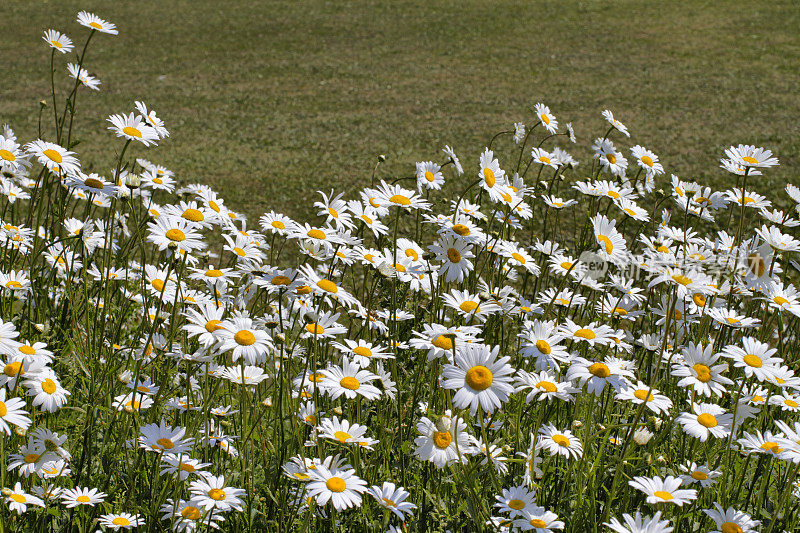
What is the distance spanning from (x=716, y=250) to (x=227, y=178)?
7.47 meters

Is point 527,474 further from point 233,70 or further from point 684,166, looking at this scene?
point 233,70

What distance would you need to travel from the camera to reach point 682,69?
16.6m

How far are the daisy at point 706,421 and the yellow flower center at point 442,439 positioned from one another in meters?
0.72

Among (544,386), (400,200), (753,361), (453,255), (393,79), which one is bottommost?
(544,386)

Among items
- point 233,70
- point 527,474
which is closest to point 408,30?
point 233,70

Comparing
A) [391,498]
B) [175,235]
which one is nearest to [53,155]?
[175,235]

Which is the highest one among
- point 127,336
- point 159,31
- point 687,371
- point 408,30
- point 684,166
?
point 408,30

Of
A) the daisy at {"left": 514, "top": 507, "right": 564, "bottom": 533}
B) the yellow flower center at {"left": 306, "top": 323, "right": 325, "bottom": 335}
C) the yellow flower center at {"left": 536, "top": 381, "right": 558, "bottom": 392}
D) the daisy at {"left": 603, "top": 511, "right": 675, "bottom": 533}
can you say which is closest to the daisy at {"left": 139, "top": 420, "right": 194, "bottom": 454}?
the yellow flower center at {"left": 306, "top": 323, "right": 325, "bottom": 335}

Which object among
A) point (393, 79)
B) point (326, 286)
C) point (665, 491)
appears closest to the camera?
point (665, 491)

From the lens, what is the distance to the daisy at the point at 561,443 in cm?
206

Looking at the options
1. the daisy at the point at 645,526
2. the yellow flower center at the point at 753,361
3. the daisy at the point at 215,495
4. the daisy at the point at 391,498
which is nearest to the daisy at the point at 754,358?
the yellow flower center at the point at 753,361

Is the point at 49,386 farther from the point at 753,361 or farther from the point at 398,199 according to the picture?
Answer: the point at 753,361

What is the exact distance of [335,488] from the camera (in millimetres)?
1707

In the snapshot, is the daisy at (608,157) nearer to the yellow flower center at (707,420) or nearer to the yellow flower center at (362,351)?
the yellow flower center at (707,420)
